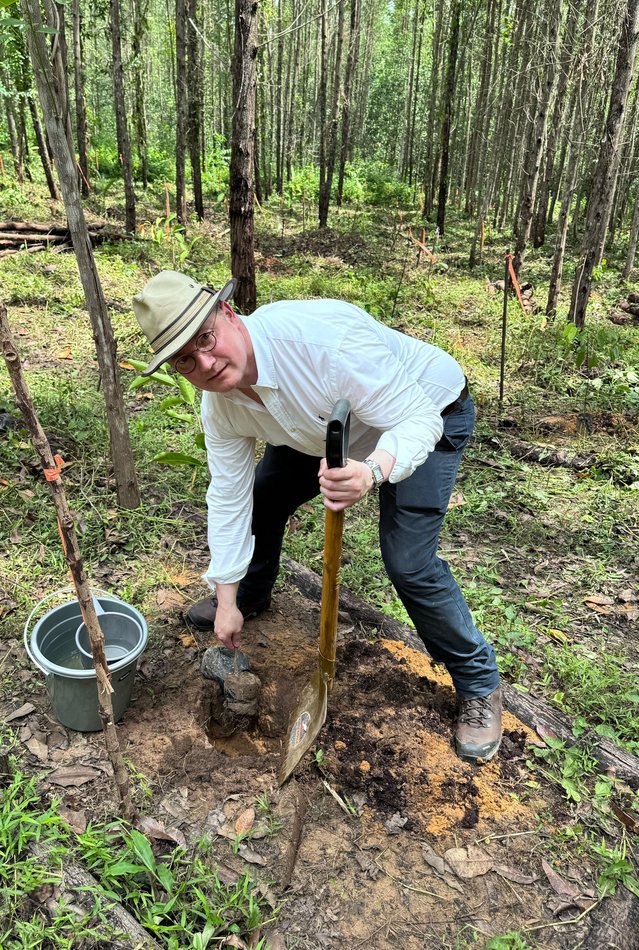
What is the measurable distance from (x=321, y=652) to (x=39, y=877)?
3.22 ft

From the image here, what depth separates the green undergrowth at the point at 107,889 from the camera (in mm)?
1515

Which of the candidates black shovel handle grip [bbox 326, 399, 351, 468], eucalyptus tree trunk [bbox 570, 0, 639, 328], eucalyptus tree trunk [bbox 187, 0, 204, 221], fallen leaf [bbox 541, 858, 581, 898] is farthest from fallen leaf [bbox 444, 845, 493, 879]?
eucalyptus tree trunk [bbox 187, 0, 204, 221]

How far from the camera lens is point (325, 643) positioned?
2.06m

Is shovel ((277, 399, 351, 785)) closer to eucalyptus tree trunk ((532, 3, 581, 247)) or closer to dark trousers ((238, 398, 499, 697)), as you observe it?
dark trousers ((238, 398, 499, 697))

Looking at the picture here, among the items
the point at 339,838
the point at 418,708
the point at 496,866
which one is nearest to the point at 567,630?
the point at 418,708

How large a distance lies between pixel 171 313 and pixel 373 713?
1.58 meters

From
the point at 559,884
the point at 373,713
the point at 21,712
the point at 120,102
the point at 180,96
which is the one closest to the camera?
the point at 559,884

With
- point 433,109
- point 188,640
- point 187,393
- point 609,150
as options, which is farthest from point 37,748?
point 433,109

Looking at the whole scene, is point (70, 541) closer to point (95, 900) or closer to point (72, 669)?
point (72, 669)

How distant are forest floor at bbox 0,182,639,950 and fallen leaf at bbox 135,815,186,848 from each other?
0.02m

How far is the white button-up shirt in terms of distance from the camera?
1791 millimetres

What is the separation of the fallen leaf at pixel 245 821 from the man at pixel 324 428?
1.83 ft

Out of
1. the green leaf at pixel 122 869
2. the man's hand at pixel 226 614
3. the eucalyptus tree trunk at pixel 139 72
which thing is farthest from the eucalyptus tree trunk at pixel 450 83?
the green leaf at pixel 122 869

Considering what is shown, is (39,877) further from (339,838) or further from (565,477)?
(565,477)
